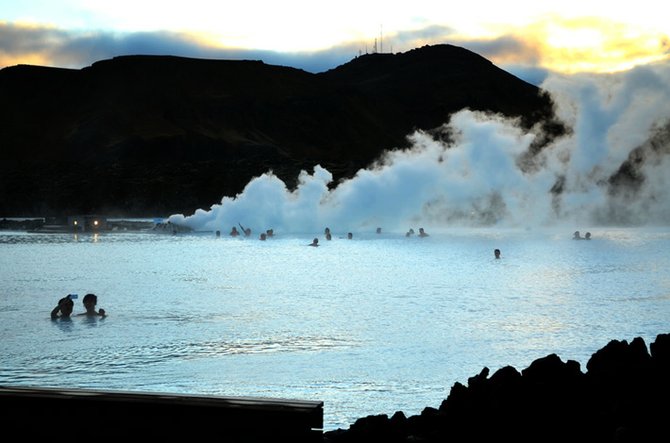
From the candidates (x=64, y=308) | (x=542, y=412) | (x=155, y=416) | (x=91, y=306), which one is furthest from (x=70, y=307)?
(x=155, y=416)

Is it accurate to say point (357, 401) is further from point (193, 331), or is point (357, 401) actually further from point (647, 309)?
point (647, 309)

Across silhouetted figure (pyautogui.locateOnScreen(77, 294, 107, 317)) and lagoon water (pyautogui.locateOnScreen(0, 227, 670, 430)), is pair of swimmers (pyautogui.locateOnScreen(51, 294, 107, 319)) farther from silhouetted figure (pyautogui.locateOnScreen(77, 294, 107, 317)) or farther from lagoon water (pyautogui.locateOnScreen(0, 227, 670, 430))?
lagoon water (pyautogui.locateOnScreen(0, 227, 670, 430))

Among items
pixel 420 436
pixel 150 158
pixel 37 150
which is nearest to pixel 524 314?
pixel 420 436

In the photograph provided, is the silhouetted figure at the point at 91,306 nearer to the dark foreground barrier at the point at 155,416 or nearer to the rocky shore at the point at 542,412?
the rocky shore at the point at 542,412

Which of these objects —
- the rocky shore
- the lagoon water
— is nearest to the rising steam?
the lagoon water

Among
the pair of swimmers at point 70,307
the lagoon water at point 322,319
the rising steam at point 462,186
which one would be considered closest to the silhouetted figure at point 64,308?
the pair of swimmers at point 70,307

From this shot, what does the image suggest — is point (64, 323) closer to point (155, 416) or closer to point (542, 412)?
point (542, 412)

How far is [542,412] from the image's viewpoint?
8.05m

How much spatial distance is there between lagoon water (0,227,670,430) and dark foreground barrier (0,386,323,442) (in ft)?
18.2

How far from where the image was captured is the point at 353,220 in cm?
7512

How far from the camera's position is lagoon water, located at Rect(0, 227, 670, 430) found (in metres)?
13.7

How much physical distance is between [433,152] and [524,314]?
174 feet

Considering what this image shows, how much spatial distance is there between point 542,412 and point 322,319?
13.5 meters

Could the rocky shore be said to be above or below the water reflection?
above
